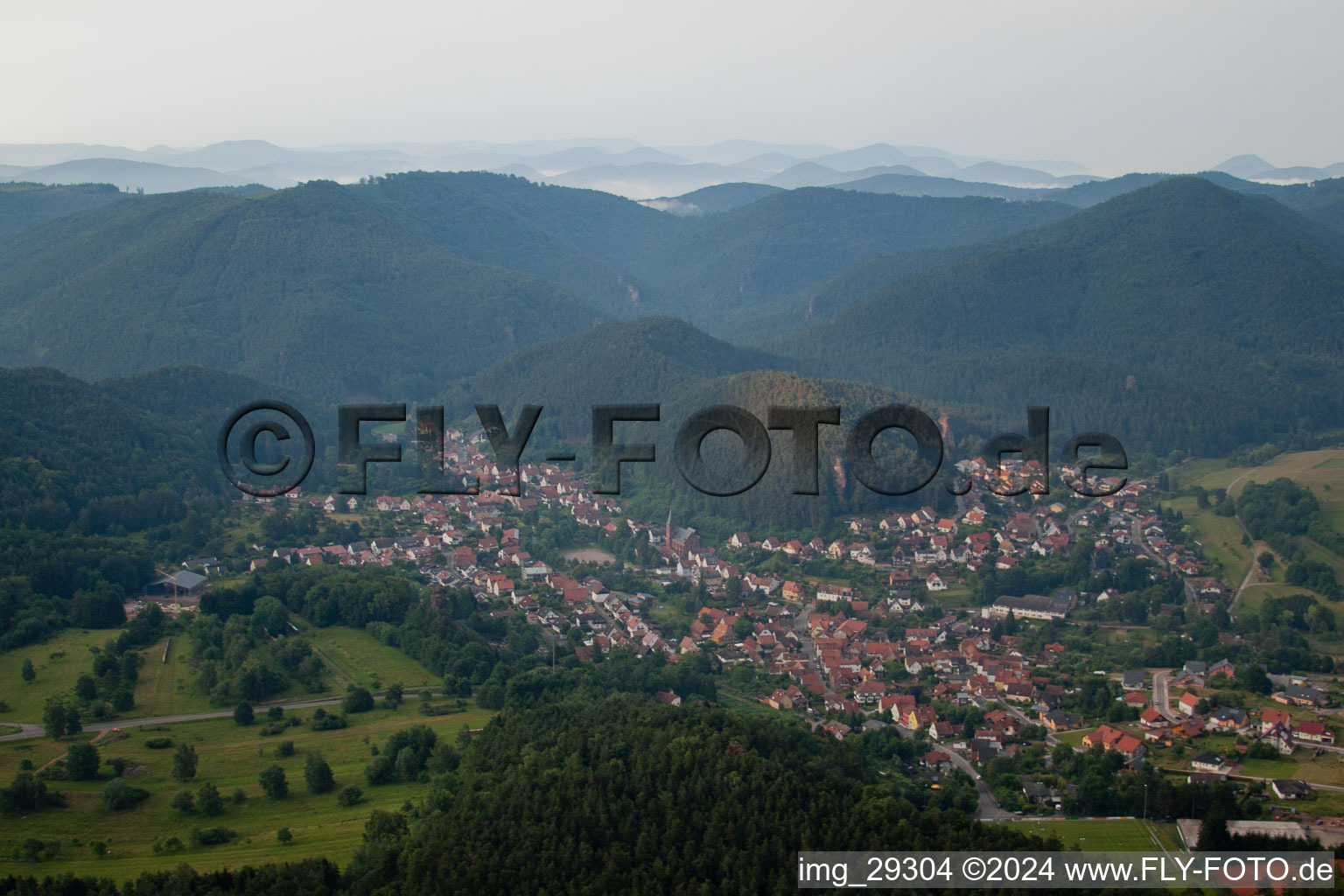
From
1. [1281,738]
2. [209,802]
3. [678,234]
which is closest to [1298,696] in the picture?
[1281,738]

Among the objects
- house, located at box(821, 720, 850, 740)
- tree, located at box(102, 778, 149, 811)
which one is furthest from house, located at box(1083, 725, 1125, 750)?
tree, located at box(102, 778, 149, 811)

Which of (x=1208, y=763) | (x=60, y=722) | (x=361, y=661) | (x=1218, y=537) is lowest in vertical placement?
(x=1208, y=763)

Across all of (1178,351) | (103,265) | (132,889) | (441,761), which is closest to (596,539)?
Result: (441,761)

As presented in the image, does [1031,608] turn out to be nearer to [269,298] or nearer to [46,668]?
[46,668]

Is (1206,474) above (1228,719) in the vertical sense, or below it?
above

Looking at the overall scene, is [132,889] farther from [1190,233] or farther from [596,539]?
[1190,233]
